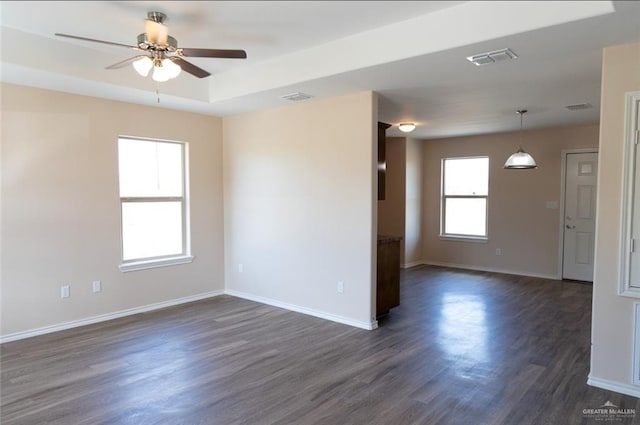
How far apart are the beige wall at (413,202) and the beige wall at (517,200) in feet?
0.91

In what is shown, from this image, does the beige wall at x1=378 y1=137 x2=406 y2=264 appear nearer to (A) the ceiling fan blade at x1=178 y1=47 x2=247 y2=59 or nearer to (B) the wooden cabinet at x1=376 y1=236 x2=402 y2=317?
(B) the wooden cabinet at x1=376 y1=236 x2=402 y2=317

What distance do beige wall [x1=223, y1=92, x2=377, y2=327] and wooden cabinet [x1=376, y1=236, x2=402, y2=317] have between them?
33 cm

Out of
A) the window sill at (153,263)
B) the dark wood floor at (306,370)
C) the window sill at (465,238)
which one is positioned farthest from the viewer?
the window sill at (465,238)

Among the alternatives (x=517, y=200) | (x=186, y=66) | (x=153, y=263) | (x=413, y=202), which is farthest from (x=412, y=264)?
(x=186, y=66)

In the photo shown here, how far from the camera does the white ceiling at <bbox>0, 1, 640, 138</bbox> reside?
2754 mm

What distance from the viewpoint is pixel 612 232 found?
2941mm

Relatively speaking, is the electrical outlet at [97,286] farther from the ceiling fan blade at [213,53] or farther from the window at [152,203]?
the ceiling fan blade at [213,53]

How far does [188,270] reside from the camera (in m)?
5.42

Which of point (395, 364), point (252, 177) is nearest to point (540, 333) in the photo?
point (395, 364)

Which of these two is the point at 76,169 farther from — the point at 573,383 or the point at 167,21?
the point at 573,383

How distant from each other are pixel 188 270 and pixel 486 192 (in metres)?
5.42

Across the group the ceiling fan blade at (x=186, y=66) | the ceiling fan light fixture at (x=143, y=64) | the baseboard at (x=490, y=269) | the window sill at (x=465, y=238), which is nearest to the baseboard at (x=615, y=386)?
the ceiling fan blade at (x=186, y=66)

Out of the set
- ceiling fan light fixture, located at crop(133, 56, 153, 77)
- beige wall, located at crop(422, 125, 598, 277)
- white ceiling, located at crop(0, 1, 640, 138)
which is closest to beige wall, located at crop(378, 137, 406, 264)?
beige wall, located at crop(422, 125, 598, 277)

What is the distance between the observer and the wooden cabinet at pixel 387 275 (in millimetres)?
4586
